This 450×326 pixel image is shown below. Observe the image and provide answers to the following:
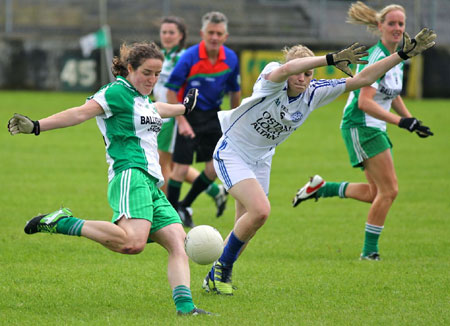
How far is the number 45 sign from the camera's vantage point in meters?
26.9

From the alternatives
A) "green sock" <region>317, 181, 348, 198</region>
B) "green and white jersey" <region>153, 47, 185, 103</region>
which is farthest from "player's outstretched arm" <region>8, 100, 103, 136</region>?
"green and white jersey" <region>153, 47, 185, 103</region>

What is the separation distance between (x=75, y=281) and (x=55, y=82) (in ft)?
71.0

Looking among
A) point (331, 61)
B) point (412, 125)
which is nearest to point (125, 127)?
point (331, 61)

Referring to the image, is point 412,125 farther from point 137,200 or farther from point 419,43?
point 137,200

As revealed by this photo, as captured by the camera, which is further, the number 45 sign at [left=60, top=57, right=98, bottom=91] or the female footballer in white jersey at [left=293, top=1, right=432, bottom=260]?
the number 45 sign at [left=60, top=57, right=98, bottom=91]

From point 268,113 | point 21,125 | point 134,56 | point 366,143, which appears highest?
point 134,56

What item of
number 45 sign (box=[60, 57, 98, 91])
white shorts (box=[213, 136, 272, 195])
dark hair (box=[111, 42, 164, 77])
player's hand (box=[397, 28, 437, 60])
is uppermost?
player's hand (box=[397, 28, 437, 60])

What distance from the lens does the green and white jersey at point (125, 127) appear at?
539 centimetres

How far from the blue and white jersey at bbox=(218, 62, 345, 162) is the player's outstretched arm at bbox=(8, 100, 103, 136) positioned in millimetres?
1220

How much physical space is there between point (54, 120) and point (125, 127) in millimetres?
518

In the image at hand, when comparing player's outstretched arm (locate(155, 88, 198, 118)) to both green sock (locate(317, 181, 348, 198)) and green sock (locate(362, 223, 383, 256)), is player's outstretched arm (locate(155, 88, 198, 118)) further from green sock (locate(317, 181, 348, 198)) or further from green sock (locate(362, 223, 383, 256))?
green sock (locate(317, 181, 348, 198))

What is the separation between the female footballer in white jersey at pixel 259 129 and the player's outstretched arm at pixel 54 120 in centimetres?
122

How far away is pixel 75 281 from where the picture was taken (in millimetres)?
6445

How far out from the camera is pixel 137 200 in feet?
17.4
